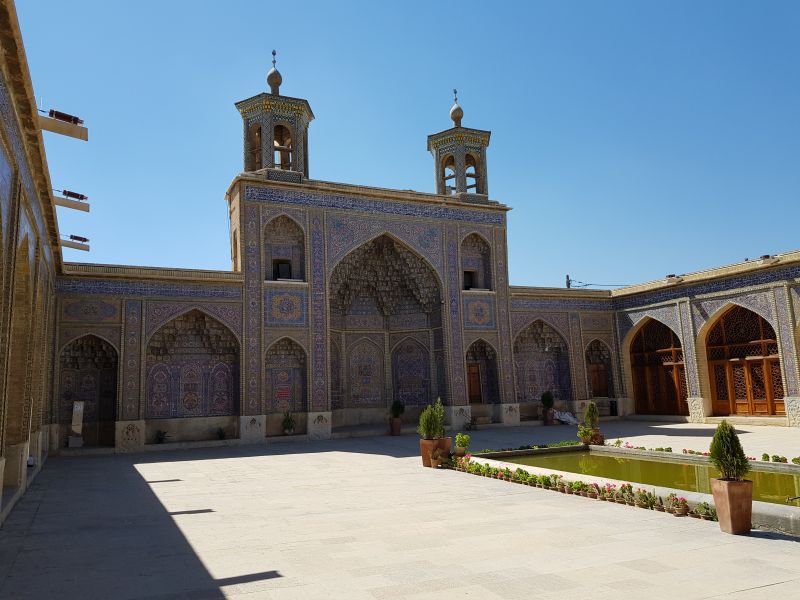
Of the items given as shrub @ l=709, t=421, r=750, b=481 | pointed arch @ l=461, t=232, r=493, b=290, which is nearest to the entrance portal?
pointed arch @ l=461, t=232, r=493, b=290

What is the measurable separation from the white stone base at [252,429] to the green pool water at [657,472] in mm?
6113

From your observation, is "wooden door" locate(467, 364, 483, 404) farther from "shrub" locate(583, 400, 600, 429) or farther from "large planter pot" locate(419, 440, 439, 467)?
"large planter pot" locate(419, 440, 439, 467)

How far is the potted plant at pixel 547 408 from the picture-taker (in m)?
17.4

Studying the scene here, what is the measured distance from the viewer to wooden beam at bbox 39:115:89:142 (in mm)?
7328

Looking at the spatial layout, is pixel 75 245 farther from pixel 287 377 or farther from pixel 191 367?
pixel 287 377

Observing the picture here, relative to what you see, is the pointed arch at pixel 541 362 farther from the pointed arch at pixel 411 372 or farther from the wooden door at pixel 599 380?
the pointed arch at pixel 411 372

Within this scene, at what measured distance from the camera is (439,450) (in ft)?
31.7

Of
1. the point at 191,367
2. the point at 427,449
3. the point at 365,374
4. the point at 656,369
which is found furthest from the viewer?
the point at 656,369

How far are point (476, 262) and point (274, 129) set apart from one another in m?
6.58

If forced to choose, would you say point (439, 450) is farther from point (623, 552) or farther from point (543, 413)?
point (543, 413)

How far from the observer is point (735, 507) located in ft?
16.6

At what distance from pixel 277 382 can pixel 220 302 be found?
7.80 ft

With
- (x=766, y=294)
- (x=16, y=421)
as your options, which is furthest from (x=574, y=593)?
(x=766, y=294)

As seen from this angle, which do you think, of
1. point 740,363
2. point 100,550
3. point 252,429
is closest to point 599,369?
point 740,363
